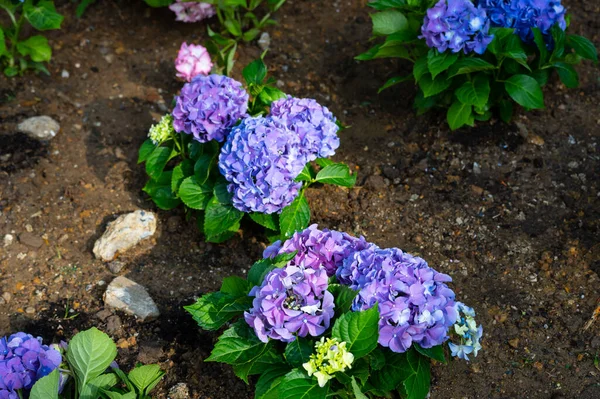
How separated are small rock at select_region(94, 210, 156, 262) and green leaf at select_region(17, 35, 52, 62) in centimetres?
121

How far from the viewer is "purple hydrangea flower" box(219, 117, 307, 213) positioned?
304 cm

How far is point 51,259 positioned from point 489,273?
202 centimetres

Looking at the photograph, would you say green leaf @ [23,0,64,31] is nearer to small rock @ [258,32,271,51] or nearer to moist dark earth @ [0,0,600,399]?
moist dark earth @ [0,0,600,399]

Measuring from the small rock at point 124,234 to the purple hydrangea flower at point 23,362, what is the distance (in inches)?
31.5

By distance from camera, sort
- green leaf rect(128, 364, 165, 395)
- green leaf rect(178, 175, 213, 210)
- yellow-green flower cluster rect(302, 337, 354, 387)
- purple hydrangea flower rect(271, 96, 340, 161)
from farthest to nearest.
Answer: green leaf rect(178, 175, 213, 210) < purple hydrangea flower rect(271, 96, 340, 161) < green leaf rect(128, 364, 165, 395) < yellow-green flower cluster rect(302, 337, 354, 387)

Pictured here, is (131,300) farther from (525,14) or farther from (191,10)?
(525,14)

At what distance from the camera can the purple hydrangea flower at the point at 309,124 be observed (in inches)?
125

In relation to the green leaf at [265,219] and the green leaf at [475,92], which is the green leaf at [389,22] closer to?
the green leaf at [475,92]

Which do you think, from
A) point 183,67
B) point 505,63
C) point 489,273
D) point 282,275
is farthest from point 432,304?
point 183,67

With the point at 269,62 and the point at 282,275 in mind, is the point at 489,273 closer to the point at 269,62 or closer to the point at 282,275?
the point at 282,275

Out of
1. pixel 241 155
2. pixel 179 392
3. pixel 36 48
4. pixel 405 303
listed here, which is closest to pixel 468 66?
pixel 241 155

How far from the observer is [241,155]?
305 centimetres

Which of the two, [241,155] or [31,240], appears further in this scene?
[31,240]

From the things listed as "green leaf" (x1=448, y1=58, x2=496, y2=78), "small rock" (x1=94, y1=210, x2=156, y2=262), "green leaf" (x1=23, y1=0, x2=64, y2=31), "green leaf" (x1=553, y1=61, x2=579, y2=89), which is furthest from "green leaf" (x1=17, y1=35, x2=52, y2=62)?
"green leaf" (x1=553, y1=61, x2=579, y2=89)
